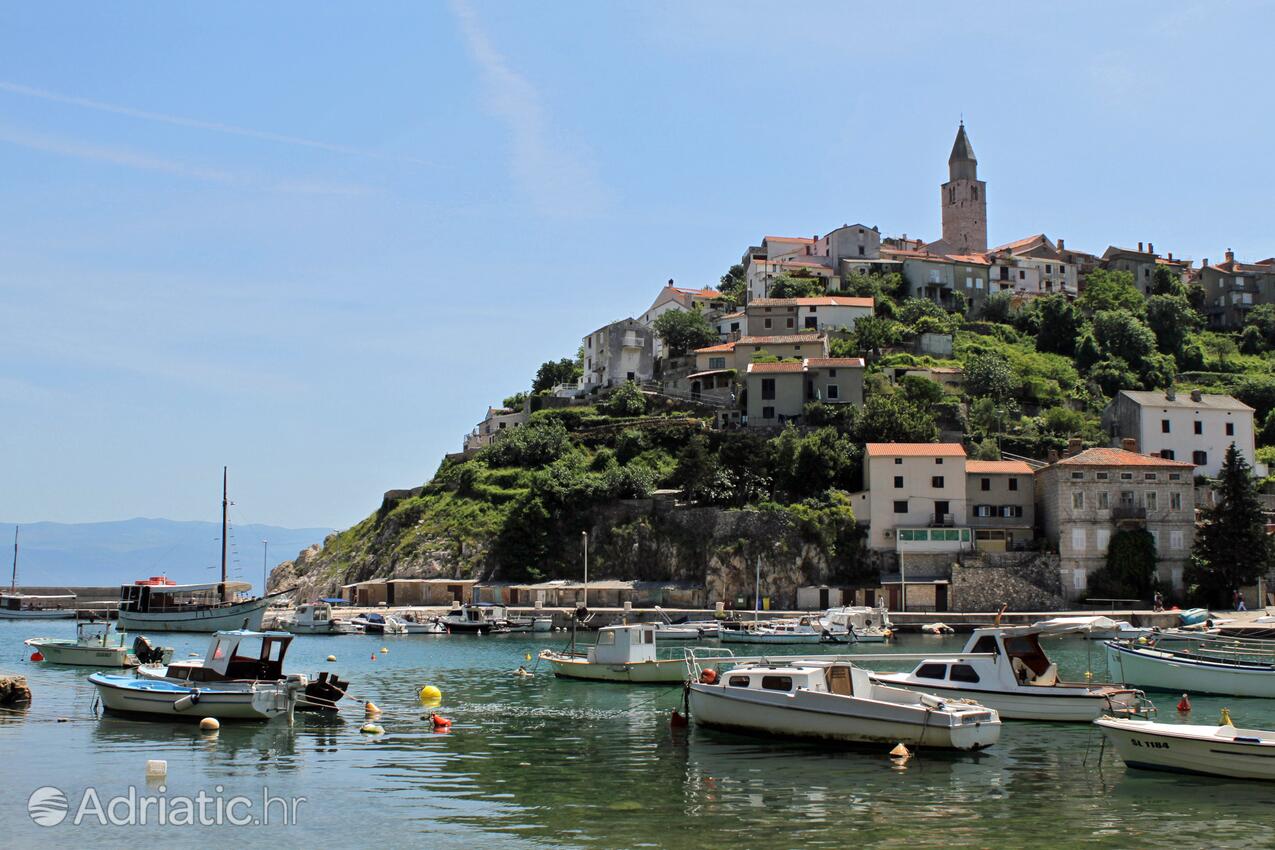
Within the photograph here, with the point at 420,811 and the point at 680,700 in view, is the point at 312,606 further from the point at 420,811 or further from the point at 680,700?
the point at 420,811

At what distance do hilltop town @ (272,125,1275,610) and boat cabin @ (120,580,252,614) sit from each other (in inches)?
486

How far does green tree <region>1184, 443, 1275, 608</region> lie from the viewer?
6531 centimetres

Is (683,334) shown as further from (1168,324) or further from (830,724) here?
(830,724)

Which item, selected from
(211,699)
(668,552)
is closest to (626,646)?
(211,699)

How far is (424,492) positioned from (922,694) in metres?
68.9

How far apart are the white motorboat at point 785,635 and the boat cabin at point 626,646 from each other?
17.9 m

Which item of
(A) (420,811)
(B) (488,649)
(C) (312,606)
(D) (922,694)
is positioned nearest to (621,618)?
(B) (488,649)

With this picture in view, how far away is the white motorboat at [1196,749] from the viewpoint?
73.8 feet

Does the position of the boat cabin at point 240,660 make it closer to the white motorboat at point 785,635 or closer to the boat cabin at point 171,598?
the white motorboat at point 785,635

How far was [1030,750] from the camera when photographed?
87.6 ft

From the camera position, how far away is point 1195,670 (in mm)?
35500

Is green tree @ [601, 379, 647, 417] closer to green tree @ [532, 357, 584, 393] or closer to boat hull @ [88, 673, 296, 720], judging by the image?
green tree @ [532, 357, 584, 393]

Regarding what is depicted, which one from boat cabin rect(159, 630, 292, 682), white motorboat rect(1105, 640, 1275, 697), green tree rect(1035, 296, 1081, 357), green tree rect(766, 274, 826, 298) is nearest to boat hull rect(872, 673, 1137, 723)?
white motorboat rect(1105, 640, 1275, 697)

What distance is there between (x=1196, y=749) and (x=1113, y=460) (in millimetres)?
48540
